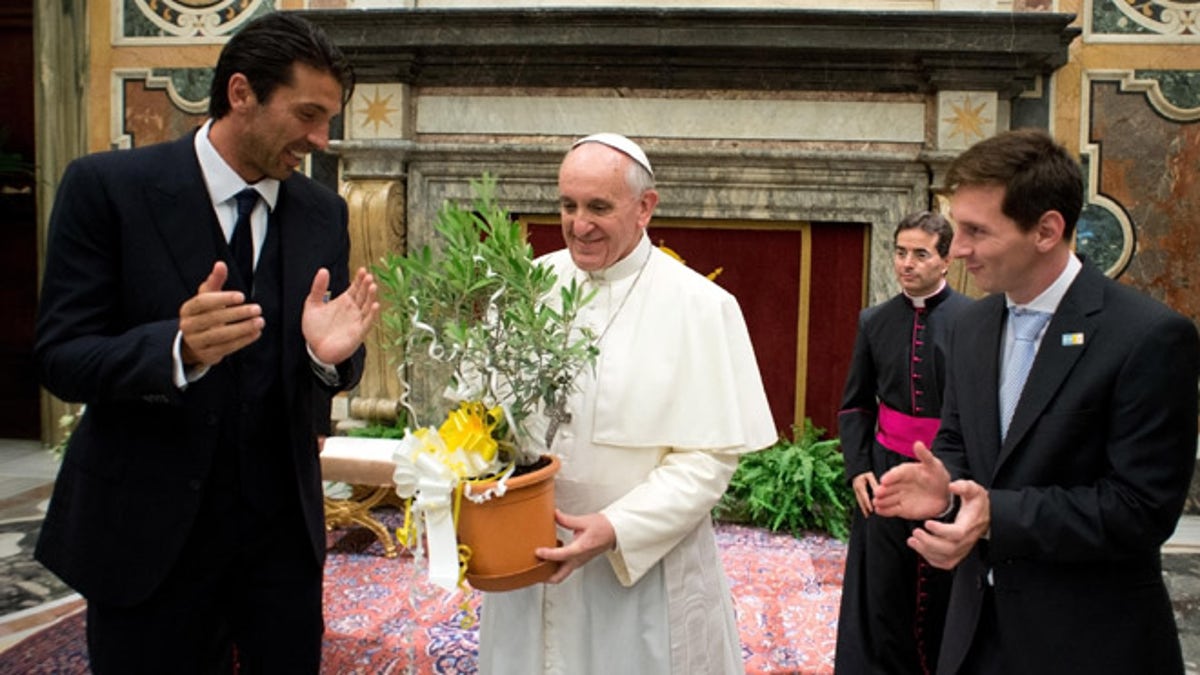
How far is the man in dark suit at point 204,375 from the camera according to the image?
1747mm

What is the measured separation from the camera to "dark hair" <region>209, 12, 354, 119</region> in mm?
1862

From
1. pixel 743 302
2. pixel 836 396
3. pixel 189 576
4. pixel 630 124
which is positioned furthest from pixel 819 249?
pixel 189 576

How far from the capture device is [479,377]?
1.76 m

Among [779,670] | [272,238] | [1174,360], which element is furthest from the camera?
[779,670]

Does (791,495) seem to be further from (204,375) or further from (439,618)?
(204,375)

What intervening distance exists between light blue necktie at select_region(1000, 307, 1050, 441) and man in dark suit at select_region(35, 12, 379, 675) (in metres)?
1.26

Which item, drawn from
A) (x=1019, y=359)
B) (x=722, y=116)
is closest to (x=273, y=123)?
(x=1019, y=359)

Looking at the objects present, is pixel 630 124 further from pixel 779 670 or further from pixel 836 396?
pixel 779 670

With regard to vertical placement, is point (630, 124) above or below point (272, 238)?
above

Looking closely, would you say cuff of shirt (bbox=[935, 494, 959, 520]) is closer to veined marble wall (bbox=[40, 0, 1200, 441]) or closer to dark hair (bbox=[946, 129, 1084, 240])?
dark hair (bbox=[946, 129, 1084, 240])

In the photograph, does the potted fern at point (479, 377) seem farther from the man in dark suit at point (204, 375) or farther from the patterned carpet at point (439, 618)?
the patterned carpet at point (439, 618)

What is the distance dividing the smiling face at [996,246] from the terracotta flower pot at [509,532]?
3.01 feet

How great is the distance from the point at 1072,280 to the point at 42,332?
76.5 inches

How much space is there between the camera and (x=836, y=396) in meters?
5.93
